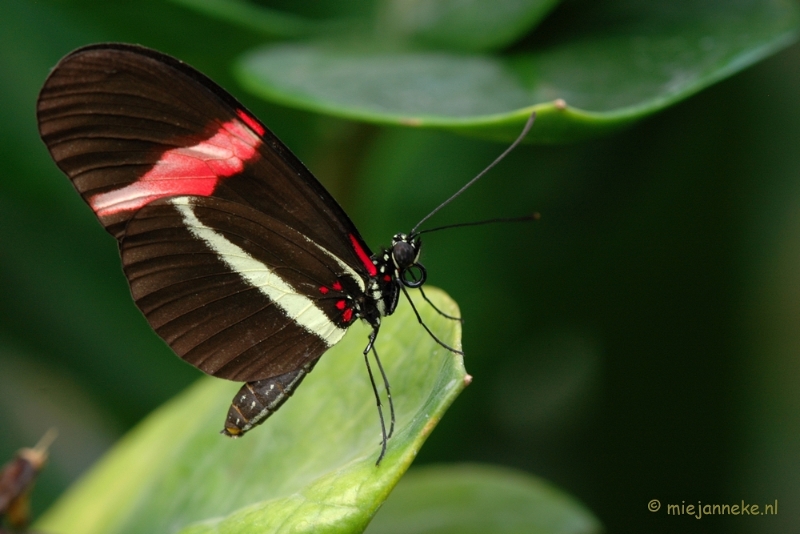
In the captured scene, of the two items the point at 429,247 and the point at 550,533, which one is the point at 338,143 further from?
the point at 550,533

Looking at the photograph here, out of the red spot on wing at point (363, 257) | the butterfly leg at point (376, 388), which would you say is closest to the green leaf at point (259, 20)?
the red spot on wing at point (363, 257)

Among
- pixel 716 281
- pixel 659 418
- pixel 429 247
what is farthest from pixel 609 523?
pixel 429 247

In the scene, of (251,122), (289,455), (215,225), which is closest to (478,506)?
(289,455)

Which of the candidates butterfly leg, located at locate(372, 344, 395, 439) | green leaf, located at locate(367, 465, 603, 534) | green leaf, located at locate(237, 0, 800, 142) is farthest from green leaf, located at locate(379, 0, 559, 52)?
green leaf, located at locate(367, 465, 603, 534)

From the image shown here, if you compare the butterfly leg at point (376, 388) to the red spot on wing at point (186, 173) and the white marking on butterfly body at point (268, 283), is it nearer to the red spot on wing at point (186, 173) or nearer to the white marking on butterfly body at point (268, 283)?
the white marking on butterfly body at point (268, 283)

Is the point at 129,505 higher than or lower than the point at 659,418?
higher

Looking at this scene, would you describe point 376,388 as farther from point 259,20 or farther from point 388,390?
point 259,20

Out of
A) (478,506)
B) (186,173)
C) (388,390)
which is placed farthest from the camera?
(478,506)
